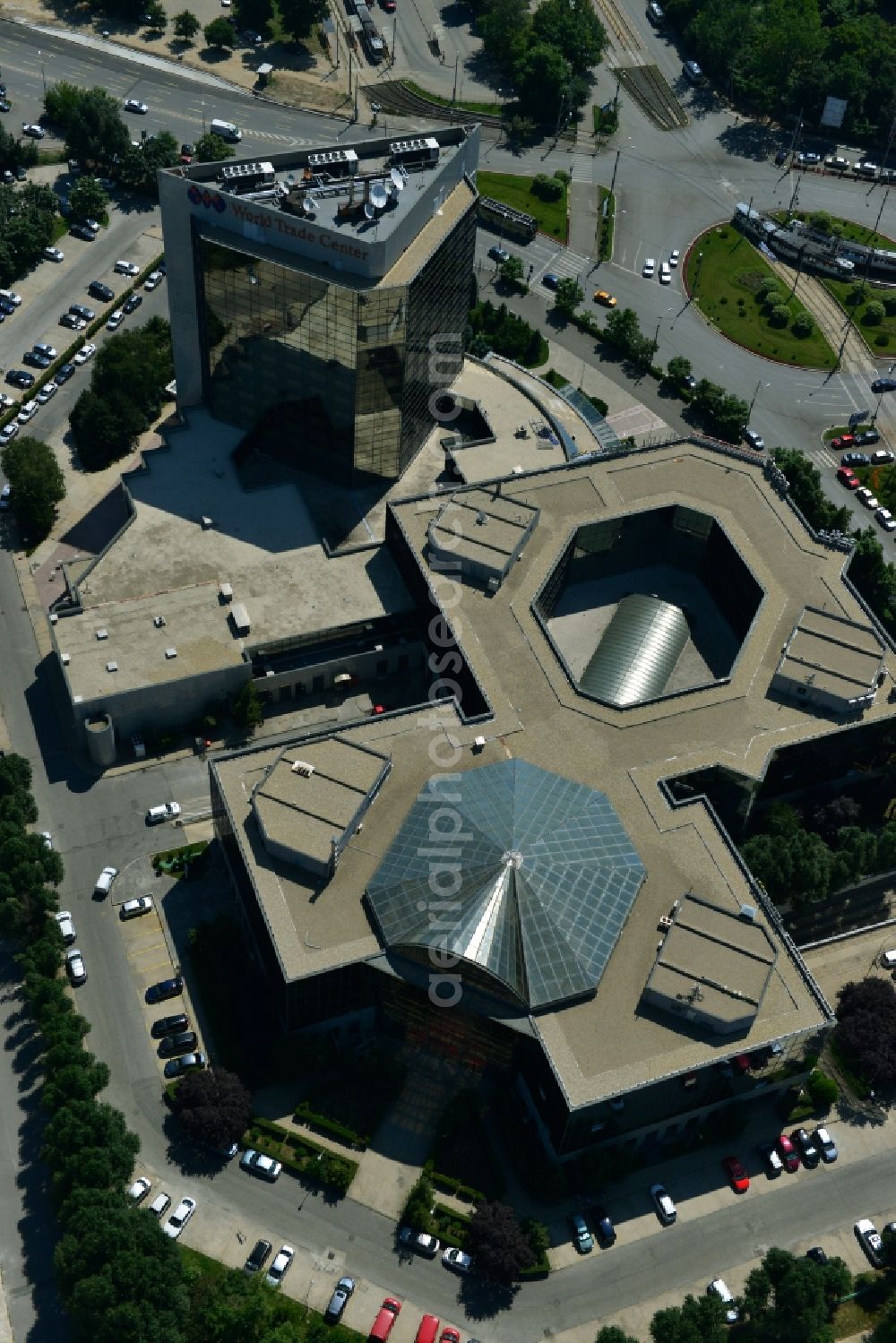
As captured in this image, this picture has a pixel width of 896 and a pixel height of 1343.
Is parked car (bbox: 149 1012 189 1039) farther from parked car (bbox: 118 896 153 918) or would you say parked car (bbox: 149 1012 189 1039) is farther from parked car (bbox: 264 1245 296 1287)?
parked car (bbox: 264 1245 296 1287)

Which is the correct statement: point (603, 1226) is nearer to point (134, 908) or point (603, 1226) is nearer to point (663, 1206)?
point (663, 1206)

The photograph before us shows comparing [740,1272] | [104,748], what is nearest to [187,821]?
[104,748]

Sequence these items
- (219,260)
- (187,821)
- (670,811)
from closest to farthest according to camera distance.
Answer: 1. (670,811)
2. (187,821)
3. (219,260)

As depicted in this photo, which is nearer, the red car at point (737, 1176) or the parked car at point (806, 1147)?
the red car at point (737, 1176)

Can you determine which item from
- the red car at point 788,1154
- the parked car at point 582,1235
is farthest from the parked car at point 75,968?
the red car at point 788,1154

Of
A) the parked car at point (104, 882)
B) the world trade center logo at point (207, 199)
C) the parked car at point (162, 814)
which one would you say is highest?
the world trade center logo at point (207, 199)

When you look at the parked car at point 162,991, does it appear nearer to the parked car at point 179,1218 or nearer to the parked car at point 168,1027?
the parked car at point 168,1027

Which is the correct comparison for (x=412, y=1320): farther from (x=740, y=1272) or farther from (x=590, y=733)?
(x=590, y=733)
